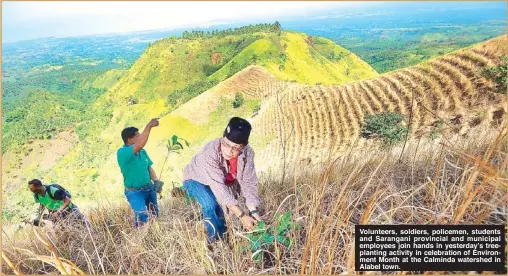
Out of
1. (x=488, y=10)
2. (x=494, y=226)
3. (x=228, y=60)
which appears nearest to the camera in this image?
(x=494, y=226)

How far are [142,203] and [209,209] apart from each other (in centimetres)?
79

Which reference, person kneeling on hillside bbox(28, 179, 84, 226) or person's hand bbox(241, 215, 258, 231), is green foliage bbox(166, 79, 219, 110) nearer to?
person kneeling on hillside bbox(28, 179, 84, 226)

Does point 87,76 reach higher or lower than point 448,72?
higher

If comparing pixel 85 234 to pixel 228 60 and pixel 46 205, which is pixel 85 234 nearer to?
pixel 46 205

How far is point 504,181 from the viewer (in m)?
1.90

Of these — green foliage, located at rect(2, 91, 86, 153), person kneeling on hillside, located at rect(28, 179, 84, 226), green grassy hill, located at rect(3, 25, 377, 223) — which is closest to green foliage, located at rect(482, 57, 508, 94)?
green grassy hill, located at rect(3, 25, 377, 223)

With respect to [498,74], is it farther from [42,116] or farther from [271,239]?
[42,116]

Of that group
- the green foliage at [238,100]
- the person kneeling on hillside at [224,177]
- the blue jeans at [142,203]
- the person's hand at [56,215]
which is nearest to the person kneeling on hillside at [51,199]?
the person's hand at [56,215]

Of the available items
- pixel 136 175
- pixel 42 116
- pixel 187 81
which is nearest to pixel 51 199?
pixel 136 175

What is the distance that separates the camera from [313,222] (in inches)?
79.7

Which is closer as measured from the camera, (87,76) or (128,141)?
(128,141)

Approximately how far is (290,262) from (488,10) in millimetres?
2053

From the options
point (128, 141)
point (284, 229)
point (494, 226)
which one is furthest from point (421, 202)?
point (128, 141)

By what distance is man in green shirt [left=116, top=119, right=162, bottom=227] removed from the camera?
2.78 m
